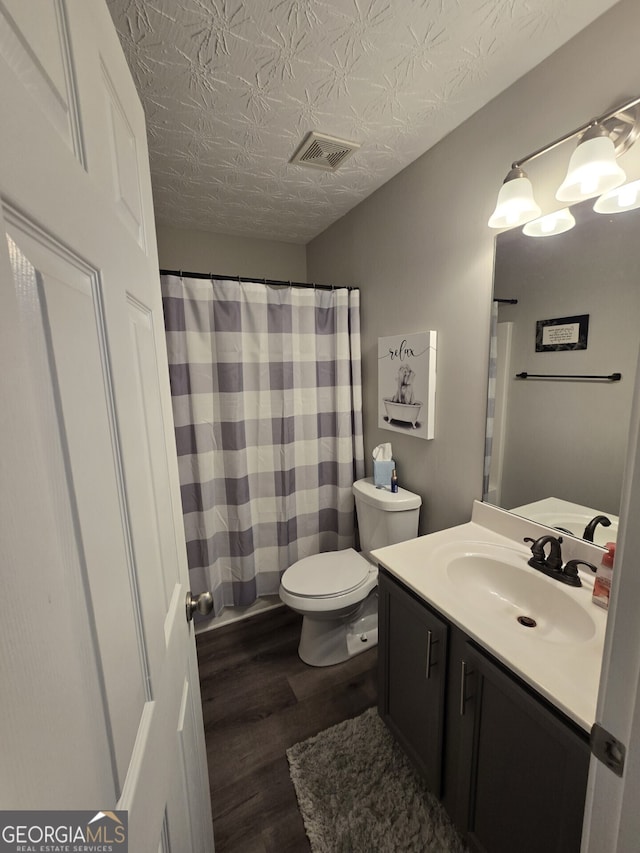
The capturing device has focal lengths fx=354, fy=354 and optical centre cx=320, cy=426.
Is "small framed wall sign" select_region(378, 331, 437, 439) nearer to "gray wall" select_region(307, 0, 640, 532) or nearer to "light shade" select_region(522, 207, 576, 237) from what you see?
"gray wall" select_region(307, 0, 640, 532)

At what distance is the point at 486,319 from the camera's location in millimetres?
1386

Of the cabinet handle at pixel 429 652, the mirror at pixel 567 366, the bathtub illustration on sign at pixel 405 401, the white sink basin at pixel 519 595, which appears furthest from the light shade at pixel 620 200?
the cabinet handle at pixel 429 652

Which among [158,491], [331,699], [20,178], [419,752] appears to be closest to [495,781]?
[419,752]

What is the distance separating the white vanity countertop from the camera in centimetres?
76

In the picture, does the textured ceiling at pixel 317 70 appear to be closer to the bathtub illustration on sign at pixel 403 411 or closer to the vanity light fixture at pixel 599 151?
the vanity light fixture at pixel 599 151

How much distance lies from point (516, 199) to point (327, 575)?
1.69 meters

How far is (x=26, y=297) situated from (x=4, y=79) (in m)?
0.16

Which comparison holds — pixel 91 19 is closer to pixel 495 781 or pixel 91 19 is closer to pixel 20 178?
pixel 20 178

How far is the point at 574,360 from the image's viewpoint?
45.1 inches

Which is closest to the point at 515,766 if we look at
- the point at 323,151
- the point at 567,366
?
the point at 567,366

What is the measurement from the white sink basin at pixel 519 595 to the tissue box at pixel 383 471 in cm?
66

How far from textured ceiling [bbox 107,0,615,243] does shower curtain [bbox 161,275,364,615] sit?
0.58 metres

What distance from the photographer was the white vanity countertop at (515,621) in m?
0.76

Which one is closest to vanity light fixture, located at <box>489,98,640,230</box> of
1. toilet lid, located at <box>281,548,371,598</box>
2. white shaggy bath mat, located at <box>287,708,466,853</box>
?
toilet lid, located at <box>281,548,371,598</box>
